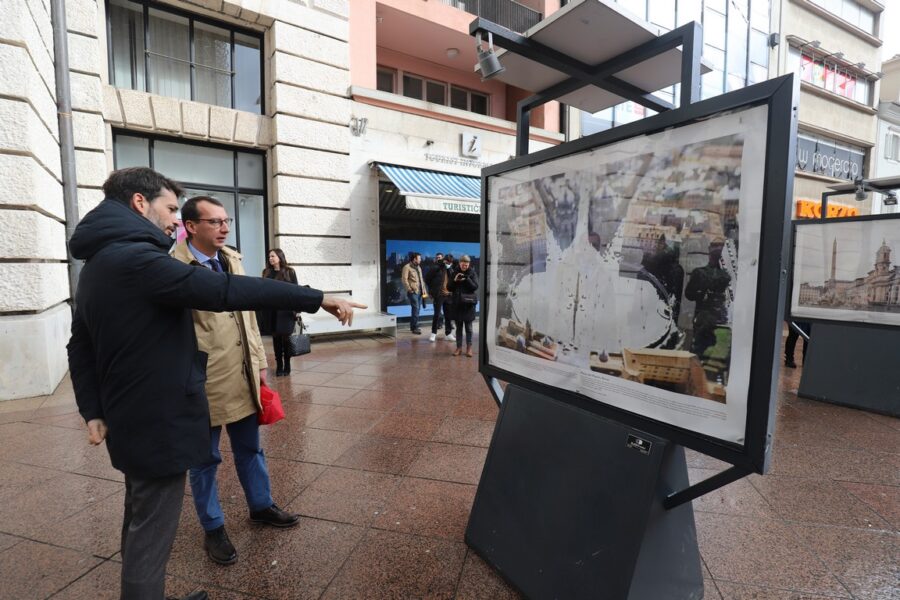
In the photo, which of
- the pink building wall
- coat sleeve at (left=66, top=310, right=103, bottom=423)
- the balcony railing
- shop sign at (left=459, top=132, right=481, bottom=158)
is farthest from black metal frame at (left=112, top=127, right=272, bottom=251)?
coat sleeve at (left=66, top=310, right=103, bottom=423)

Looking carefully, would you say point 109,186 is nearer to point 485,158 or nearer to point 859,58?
point 485,158

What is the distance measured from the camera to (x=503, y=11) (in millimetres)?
12102

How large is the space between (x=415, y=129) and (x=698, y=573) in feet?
32.8

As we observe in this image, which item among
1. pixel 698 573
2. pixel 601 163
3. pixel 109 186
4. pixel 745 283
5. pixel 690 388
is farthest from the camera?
pixel 698 573

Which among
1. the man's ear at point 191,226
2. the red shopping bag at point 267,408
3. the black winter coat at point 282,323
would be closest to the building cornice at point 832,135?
the black winter coat at point 282,323

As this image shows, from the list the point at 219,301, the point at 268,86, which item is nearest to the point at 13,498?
the point at 219,301

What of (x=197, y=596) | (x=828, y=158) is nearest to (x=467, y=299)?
(x=197, y=596)

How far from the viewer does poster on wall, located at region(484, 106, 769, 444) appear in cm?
155

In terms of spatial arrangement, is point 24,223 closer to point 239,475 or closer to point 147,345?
point 239,475

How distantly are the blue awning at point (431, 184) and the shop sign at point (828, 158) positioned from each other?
13543 mm

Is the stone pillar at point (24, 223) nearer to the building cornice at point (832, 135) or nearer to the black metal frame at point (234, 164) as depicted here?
the black metal frame at point (234, 164)

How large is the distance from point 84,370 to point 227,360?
0.69m

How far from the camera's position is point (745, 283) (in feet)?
5.00

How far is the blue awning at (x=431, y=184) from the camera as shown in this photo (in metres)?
9.55
